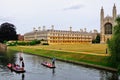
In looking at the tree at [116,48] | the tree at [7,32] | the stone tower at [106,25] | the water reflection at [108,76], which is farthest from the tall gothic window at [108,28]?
the water reflection at [108,76]

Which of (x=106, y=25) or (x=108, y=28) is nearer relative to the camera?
(x=108, y=28)

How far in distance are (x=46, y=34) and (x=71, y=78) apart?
15760cm

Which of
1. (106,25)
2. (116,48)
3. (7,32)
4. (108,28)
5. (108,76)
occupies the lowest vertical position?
(108,76)

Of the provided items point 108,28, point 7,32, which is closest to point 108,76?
point 7,32

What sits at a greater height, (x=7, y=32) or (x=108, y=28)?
(x=108, y=28)

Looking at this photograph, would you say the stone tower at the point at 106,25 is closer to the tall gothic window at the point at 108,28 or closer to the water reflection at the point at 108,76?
the tall gothic window at the point at 108,28

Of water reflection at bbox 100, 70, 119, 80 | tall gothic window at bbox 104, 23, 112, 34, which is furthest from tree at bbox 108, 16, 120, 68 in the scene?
tall gothic window at bbox 104, 23, 112, 34

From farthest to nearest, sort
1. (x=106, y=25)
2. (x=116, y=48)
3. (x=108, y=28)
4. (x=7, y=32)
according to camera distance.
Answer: (x=106, y=25) < (x=108, y=28) < (x=7, y=32) < (x=116, y=48)

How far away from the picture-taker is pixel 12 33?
178 m

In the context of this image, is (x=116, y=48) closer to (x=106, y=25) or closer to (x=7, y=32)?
(x=7, y=32)

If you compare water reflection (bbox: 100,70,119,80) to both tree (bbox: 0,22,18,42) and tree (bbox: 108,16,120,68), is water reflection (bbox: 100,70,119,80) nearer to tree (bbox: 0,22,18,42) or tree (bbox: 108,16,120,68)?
tree (bbox: 108,16,120,68)

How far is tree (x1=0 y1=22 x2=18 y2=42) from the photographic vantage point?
175 meters

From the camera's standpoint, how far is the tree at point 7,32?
17538 centimetres

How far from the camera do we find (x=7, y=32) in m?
176
